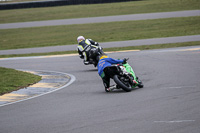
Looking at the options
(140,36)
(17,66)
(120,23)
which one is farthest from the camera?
(120,23)

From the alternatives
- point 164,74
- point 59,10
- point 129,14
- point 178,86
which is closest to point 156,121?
point 178,86


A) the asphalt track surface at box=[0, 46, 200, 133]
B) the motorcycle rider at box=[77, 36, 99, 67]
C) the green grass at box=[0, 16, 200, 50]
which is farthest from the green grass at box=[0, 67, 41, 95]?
the green grass at box=[0, 16, 200, 50]

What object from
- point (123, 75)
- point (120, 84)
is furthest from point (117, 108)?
point (123, 75)

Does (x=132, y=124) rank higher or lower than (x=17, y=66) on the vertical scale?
higher

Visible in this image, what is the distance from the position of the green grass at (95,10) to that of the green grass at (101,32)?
1.37 m

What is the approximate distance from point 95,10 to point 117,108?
2608 cm

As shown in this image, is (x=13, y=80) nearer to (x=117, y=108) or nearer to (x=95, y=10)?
(x=117, y=108)

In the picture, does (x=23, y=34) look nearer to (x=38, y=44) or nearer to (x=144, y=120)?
(x=38, y=44)

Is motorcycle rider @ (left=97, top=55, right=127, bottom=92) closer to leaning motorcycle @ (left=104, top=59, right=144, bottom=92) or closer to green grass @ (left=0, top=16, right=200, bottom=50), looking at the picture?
leaning motorcycle @ (left=104, top=59, right=144, bottom=92)

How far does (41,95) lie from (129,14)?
21643mm

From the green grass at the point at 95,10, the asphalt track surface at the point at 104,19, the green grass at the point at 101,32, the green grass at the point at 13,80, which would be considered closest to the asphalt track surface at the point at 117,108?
the green grass at the point at 13,80

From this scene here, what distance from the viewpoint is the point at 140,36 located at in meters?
28.2

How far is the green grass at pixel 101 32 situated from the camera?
28609 millimetres

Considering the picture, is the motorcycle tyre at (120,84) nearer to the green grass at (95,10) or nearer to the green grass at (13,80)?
the green grass at (13,80)
